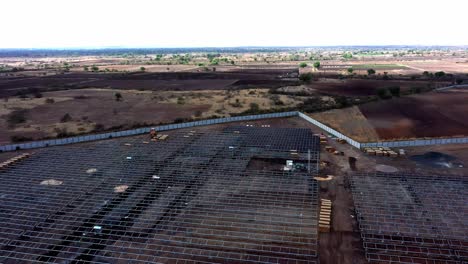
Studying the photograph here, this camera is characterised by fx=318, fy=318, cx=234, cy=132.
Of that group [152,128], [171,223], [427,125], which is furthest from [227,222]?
[427,125]

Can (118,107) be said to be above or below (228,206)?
above

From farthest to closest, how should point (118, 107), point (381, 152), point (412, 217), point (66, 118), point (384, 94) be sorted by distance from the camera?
point (384, 94)
point (118, 107)
point (66, 118)
point (381, 152)
point (412, 217)

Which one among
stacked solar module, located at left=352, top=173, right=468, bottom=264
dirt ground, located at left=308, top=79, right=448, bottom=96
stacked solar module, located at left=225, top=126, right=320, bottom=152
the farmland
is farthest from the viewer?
dirt ground, located at left=308, top=79, right=448, bottom=96

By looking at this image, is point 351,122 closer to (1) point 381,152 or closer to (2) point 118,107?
(1) point 381,152

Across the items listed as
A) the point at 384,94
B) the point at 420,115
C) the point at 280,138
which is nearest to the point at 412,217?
the point at 280,138

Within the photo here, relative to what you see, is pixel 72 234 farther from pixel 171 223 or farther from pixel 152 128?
pixel 152 128

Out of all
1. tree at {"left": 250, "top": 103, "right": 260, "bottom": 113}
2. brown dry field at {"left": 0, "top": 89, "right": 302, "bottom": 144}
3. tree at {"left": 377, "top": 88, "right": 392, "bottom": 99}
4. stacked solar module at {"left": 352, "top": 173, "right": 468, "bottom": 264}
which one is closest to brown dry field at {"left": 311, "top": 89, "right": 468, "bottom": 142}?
tree at {"left": 377, "top": 88, "right": 392, "bottom": 99}

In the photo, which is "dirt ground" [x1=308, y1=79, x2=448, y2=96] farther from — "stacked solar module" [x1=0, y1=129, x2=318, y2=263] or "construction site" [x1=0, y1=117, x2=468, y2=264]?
"stacked solar module" [x1=0, y1=129, x2=318, y2=263]

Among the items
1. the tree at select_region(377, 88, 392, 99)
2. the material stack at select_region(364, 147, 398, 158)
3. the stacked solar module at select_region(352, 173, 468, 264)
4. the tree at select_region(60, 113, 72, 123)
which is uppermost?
the tree at select_region(377, 88, 392, 99)
